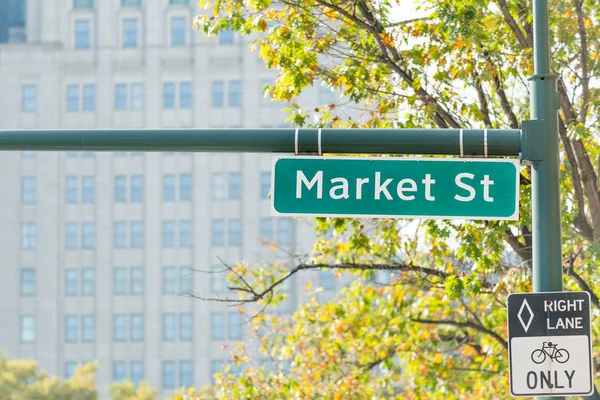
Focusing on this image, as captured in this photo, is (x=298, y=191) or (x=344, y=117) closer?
(x=298, y=191)

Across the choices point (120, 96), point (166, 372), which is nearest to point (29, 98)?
point (120, 96)

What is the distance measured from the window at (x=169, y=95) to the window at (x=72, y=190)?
10564mm

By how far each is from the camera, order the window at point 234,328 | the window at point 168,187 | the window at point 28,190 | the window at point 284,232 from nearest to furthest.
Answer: the window at point 234,328 → the window at point 284,232 → the window at point 168,187 → the window at point 28,190

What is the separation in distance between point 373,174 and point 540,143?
3.43 ft

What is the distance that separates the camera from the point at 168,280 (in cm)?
9631

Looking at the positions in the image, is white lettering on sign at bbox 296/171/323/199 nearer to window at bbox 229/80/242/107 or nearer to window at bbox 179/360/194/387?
window at bbox 179/360/194/387

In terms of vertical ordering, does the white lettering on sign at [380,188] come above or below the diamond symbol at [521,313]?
above

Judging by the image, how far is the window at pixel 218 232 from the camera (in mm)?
97938

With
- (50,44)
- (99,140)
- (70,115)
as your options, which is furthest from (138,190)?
(99,140)

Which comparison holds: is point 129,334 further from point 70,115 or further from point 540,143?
point 540,143

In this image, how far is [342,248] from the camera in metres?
15.8

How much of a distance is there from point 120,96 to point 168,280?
18253mm

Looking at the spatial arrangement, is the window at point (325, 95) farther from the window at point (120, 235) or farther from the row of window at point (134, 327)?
the window at point (120, 235)

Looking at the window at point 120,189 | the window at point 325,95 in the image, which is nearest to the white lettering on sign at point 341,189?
the window at point 325,95
